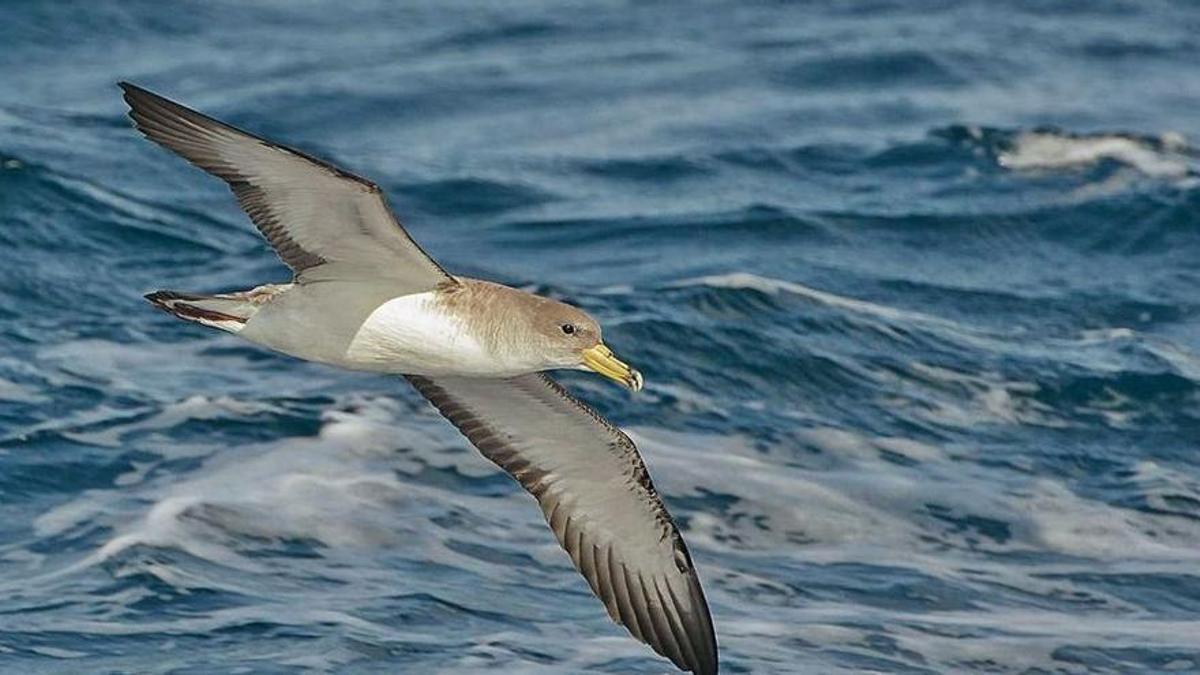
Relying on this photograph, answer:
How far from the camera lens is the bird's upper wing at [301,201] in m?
10.9

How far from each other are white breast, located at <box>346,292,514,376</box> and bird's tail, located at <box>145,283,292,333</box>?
44 centimetres

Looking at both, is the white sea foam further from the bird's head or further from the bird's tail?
the bird's tail

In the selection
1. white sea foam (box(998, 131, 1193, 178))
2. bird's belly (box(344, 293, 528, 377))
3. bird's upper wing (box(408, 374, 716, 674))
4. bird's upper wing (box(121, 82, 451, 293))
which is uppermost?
white sea foam (box(998, 131, 1193, 178))

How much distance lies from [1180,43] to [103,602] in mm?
15658

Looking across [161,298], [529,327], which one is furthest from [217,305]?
[529,327]

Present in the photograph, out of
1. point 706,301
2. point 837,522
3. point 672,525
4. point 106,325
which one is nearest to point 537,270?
point 706,301

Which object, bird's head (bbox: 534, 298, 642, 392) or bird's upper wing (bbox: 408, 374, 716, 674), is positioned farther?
bird's upper wing (bbox: 408, 374, 716, 674)

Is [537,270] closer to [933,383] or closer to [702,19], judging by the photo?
[933,383]

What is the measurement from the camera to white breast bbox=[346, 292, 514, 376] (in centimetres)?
1126

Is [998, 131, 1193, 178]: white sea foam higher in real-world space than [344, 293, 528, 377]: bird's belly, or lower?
higher

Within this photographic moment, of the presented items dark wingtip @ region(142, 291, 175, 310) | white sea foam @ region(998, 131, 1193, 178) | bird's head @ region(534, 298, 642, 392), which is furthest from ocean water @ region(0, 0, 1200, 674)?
dark wingtip @ region(142, 291, 175, 310)

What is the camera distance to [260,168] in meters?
11.2

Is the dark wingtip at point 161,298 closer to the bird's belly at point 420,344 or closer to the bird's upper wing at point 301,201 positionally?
the bird's upper wing at point 301,201

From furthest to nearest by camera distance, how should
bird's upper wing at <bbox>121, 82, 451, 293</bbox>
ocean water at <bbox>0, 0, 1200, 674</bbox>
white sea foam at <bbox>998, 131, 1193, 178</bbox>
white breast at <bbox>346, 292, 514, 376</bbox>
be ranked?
white sea foam at <bbox>998, 131, 1193, 178</bbox> → ocean water at <bbox>0, 0, 1200, 674</bbox> → white breast at <bbox>346, 292, 514, 376</bbox> → bird's upper wing at <bbox>121, 82, 451, 293</bbox>
